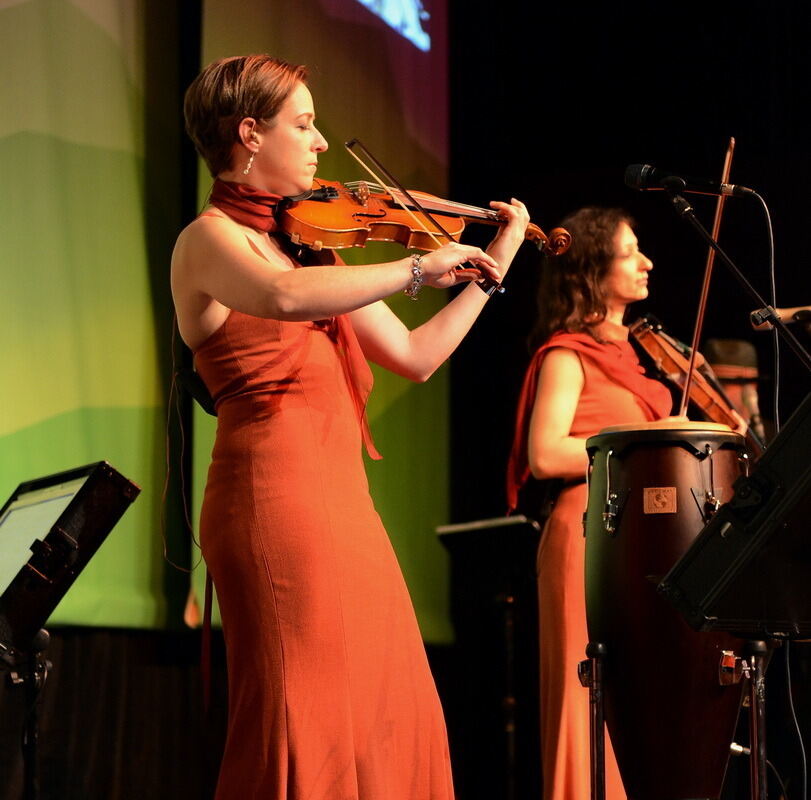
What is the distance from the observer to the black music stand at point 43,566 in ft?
6.60

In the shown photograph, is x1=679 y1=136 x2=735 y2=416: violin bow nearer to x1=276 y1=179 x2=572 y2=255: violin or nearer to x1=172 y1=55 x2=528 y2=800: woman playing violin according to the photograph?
x1=276 y1=179 x2=572 y2=255: violin

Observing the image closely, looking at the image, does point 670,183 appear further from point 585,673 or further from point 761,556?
point 585,673

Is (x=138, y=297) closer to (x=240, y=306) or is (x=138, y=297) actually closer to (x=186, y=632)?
(x=186, y=632)

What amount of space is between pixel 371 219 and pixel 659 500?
81 centimetres

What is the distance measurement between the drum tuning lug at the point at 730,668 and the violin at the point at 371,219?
2.85 ft

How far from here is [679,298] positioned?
4.56 meters

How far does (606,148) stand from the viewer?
4598 millimetres

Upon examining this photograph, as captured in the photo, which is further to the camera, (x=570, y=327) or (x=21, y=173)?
(x=570, y=327)

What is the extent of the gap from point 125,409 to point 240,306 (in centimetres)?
146

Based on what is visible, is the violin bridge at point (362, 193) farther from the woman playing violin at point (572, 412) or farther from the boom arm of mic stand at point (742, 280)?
the woman playing violin at point (572, 412)

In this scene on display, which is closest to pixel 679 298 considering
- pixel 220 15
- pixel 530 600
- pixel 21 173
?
pixel 530 600

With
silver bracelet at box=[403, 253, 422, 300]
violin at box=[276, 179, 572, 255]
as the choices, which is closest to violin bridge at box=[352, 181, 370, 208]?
violin at box=[276, 179, 572, 255]

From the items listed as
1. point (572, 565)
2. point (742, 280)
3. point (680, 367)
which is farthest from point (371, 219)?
point (680, 367)

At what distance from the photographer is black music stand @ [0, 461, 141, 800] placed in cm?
201
